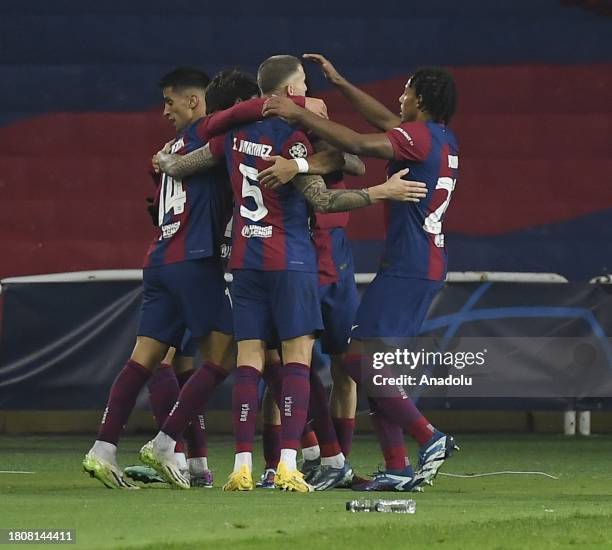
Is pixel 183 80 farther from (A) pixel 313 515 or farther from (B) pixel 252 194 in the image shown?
(A) pixel 313 515

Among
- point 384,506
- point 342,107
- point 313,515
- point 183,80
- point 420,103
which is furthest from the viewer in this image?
point 342,107

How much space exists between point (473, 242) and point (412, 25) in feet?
5.44

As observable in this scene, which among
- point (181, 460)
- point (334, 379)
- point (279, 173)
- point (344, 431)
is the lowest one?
Result: point (181, 460)

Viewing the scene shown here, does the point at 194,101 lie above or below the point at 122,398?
above

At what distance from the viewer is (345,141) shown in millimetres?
6320

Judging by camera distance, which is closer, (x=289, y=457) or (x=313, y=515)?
(x=313, y=515)

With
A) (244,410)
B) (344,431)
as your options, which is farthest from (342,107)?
(244,410)

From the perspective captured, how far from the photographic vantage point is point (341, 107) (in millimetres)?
11734

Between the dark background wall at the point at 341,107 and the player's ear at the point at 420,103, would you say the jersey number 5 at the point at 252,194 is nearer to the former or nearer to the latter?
the player's ear at the point at 420,103

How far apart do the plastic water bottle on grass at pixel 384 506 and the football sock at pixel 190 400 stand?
1.26m

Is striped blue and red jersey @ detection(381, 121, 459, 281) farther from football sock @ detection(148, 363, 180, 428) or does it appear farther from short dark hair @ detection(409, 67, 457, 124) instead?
football sock @ detection(148, 363, 180, 428)

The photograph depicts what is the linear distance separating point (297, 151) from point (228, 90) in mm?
672

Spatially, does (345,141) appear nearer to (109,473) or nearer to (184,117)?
(184,117)

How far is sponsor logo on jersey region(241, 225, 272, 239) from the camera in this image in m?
6.46
